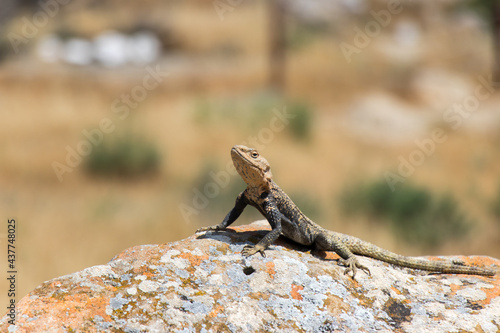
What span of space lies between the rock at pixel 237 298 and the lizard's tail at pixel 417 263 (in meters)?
0.20

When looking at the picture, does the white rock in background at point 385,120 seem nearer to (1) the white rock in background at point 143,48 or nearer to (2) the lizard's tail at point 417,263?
(1) the white rock in background at point 143,48

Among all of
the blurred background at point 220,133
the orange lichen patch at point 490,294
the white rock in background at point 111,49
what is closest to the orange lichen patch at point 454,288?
the orange lichen patch at point 490,294

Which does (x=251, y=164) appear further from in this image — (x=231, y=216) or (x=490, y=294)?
(x=490, y=294)

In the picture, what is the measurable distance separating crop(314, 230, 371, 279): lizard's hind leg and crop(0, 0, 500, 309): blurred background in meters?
3.94

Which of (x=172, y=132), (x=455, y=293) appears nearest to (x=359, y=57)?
(x=172, y=132)

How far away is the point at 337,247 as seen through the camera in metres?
3.59

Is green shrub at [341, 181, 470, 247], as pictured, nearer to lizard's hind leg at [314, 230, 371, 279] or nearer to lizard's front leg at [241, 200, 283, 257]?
lizard's hind leg at [314, 230, 371, 279]

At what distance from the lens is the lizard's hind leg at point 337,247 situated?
3.35 metres

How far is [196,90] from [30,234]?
13.5 m

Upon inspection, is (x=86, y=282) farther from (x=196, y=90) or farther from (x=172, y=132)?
(x=196, y=90)

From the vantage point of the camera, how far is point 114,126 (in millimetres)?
13336

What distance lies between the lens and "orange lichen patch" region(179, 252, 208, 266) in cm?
306

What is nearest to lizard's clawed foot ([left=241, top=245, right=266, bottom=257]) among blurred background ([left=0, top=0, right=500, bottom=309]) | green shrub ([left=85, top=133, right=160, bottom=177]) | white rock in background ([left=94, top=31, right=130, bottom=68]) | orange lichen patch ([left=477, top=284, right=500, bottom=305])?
orange lichen patch ([left=477, top=284, right=500, bottom=305])

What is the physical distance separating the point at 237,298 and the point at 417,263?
1.50 metres
